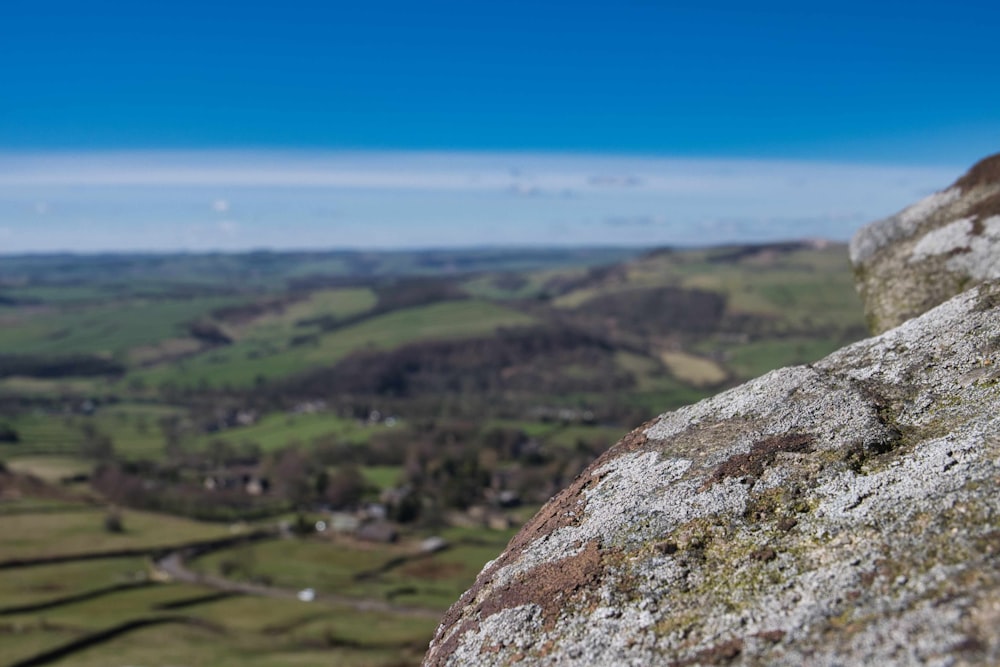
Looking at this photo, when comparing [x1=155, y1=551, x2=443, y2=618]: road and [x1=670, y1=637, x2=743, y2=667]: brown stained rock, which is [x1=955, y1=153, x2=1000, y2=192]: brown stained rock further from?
[x1=155, y1=551, x2=443, y2=618]: road

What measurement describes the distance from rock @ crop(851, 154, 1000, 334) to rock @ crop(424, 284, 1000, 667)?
450 centimetres

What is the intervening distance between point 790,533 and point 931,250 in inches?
446

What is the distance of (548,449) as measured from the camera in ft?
433

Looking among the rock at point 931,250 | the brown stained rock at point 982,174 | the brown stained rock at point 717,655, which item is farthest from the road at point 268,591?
the brown stained rock at point 717,655

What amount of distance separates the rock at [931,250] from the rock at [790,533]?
4.50 meters

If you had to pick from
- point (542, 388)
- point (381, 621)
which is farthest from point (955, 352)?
point (542, 388)

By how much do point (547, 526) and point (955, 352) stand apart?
6.06 m

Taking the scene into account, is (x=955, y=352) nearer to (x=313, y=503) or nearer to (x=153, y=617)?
(x=153, y=617)

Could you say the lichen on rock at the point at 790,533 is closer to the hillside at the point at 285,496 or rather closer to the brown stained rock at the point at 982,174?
the brown stained rock at the point at 982,174

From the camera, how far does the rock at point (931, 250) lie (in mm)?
16344

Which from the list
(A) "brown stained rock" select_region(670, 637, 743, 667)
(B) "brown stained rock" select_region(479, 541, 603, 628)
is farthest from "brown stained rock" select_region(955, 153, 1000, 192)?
(A) "brown stained rock" select_region(670, 637, 743, 667)

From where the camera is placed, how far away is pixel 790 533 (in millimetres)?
8797

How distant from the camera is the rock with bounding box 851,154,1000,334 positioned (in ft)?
53.6

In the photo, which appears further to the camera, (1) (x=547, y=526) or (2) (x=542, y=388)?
(2) (x=542, y=388)
